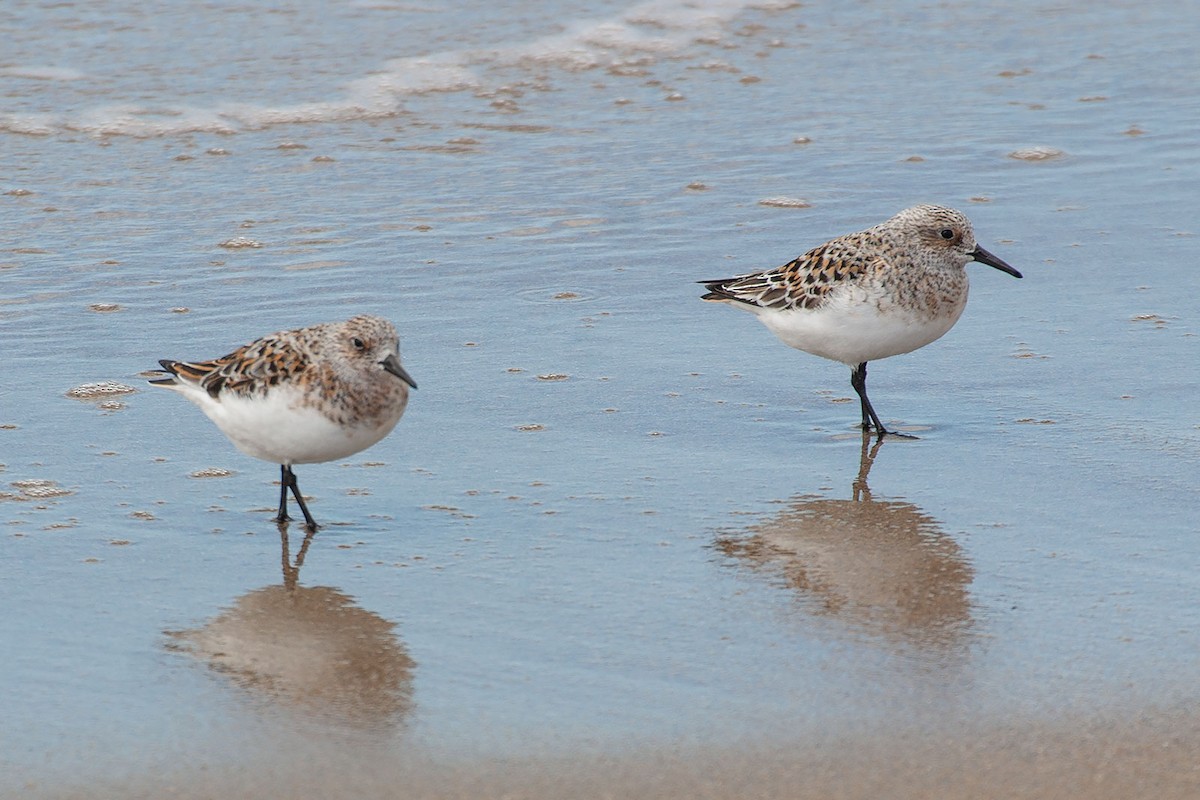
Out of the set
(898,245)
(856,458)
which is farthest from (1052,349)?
(856,458)

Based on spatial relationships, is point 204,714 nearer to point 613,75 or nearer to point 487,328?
point 487,328

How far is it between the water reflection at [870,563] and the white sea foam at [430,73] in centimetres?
720

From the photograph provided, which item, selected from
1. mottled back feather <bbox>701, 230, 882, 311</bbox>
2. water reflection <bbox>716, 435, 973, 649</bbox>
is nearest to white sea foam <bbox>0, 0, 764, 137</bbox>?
mottled back feather <bbox>701, 230, 882, 311</bbox>

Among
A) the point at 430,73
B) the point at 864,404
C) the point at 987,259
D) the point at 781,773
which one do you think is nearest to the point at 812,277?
the point at 864,404

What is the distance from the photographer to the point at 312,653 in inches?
201

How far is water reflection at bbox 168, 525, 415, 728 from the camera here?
4746mm

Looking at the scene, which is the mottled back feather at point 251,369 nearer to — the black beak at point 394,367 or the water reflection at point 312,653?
the black beak at point 394,367

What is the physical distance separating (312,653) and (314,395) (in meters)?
1.11

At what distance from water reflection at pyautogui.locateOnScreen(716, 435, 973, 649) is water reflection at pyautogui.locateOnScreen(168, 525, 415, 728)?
1.37 metres

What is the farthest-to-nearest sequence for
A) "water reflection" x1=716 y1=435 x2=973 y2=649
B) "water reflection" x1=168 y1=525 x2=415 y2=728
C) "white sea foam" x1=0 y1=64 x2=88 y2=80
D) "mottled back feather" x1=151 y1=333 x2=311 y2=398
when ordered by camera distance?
1. "white sea foam" x1=0 y1=64 x2=88 y2=80
2. "mottled back feather" x1=151 y1=333 x2=311 y2=398
3. "water reflection" x1=716 y1=435 x2=973 y2=649
4. "water reflection" x1=168 y1=525 x2=415 y2=728

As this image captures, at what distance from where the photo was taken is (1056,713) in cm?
461

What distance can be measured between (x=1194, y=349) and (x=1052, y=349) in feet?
2.14

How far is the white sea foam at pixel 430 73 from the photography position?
12180mm

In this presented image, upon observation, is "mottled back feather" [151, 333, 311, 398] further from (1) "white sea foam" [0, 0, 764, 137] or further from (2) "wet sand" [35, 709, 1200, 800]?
(1) "white sea foam" [0, 0, 764, 137]
